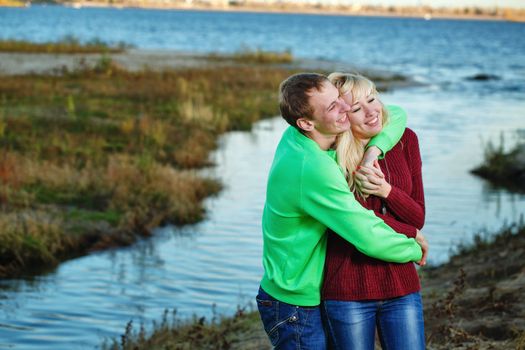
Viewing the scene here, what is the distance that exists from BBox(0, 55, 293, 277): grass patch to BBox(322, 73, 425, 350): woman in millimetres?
6984

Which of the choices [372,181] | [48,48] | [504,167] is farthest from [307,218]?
[48,48]

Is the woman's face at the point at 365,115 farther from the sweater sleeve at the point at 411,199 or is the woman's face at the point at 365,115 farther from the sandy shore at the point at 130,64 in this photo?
the sandy shore at the point at 130,64

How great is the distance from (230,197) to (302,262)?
10.3m

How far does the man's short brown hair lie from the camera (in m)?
3.56

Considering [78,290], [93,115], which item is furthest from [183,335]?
[93,115]

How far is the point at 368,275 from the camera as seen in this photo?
3.61 meters

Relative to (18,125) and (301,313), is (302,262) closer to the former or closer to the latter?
(301,313)

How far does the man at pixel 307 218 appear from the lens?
3486 mm

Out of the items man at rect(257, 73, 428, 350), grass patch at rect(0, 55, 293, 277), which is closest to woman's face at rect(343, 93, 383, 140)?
man at rect(257, 73, 428, 350)

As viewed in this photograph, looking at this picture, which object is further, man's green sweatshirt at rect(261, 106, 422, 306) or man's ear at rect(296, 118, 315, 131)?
man's ear at rect(296, 118, 315, 131)

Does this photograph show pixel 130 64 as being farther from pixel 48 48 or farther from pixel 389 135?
pixel 389 135

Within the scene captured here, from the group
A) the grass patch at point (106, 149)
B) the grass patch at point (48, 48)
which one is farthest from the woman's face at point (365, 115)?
the grass patch at point (48, 48)

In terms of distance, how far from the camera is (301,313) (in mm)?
3629

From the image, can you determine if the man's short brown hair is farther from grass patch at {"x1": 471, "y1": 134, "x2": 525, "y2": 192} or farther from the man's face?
grass patch at {"x1": 471, "y1": 134, "x2": 525, "y2": 192}
